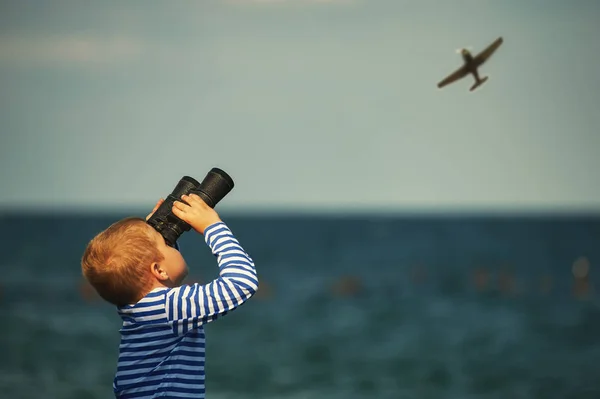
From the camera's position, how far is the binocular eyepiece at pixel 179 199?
3.16m

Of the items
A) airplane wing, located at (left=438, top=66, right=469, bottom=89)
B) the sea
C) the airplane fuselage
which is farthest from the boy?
the sea

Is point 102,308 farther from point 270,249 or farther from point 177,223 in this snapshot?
point 270,249

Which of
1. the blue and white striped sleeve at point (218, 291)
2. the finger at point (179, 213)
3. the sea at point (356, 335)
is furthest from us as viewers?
the sea at point (356, 335)

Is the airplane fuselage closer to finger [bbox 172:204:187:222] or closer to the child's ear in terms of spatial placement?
finger [bbox 172:204:187:222]

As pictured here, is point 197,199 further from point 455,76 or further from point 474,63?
point 474,63

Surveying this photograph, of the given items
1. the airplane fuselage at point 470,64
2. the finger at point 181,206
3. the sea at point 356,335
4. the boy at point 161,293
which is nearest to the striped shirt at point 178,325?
the boy at point 161,293

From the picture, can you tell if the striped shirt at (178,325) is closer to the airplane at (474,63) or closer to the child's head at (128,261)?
the child's head at (128,261)

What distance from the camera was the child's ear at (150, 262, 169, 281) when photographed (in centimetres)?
308

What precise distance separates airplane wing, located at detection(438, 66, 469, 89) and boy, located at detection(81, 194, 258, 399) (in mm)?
842

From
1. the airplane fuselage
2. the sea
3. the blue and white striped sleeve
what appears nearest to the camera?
the blue and white striped sleeve

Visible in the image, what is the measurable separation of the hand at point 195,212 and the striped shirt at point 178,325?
0.08ft

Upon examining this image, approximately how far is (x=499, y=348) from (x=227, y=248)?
681 inches

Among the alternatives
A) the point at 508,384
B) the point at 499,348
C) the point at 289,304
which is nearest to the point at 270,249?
the point at 289,304

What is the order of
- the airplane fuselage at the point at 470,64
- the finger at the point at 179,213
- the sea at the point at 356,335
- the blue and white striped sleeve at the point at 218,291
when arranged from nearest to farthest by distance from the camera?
the blue and white striped sleeve at the point at 218,291
the finger at the point at 179,213
the airplane fuselage at the point at 470,64
the sea at the point at 356,335
